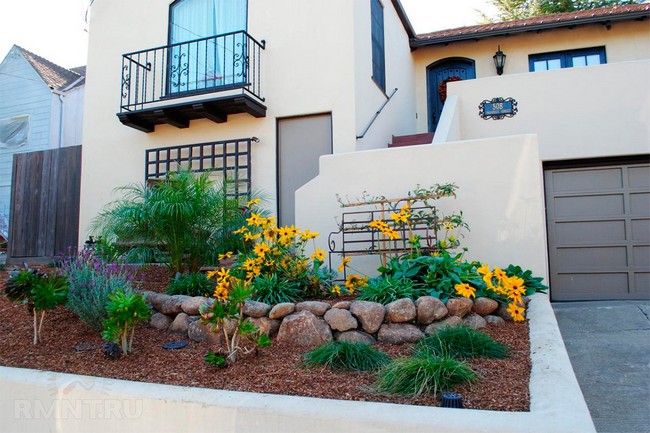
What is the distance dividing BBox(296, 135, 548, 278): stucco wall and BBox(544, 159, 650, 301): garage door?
2063 mm

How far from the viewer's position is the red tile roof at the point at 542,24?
382 inches

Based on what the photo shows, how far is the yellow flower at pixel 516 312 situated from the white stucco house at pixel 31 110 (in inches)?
572

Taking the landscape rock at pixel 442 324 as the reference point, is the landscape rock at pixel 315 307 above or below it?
above

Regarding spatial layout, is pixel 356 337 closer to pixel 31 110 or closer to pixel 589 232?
pixel 589 232

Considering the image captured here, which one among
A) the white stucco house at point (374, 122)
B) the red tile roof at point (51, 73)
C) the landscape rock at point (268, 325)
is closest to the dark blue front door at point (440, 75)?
the white stucco house at point (374, 122)

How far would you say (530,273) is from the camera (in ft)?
17.2

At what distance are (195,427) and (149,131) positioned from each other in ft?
23.5

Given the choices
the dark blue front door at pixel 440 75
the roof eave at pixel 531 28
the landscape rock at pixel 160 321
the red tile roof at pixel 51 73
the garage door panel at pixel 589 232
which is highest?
the red tile roof at pixel 51 73

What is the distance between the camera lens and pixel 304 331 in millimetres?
4133

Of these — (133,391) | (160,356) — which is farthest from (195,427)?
(160,356)

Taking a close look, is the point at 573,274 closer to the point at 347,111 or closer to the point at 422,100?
the point at 347,111

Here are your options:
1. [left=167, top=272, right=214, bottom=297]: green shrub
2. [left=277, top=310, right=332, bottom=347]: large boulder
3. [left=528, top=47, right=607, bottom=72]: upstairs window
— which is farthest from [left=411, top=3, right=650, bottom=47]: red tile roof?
[left=277, top=310, right=332, bottom=347]: large boulder

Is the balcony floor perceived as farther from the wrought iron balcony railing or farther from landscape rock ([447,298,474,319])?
landscape rock ([447,298,474,319])

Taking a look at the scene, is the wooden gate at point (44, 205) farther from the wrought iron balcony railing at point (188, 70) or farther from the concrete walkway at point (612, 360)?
the concrete walkway at point (612, 360)
